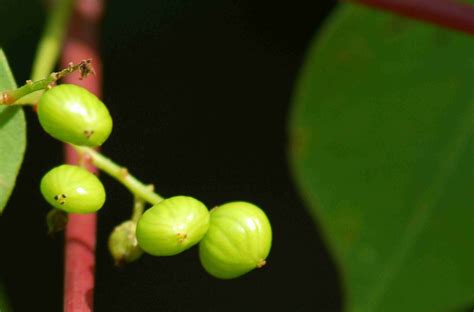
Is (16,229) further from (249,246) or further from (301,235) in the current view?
(249,246)

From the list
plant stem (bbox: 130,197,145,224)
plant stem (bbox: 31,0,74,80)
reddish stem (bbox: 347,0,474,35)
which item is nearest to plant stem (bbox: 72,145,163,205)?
plant stem (bbox: 130,197,145,224)

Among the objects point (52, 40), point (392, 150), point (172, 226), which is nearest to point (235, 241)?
point (172, 226)

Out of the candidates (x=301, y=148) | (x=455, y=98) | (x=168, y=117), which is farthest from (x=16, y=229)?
(x=455, y=98)

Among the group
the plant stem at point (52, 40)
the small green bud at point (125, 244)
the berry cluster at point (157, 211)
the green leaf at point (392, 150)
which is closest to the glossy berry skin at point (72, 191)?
the berry cluster at point (157, 211)

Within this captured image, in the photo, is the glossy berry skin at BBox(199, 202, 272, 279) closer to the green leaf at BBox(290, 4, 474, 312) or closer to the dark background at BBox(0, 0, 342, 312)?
the green leaf at BBox(290, 4, 474, 312)

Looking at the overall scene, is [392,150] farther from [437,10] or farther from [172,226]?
[172,226]

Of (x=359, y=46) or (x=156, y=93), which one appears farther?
(x=156, y=93)

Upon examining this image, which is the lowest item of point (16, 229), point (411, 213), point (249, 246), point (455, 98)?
point (16, 229)
